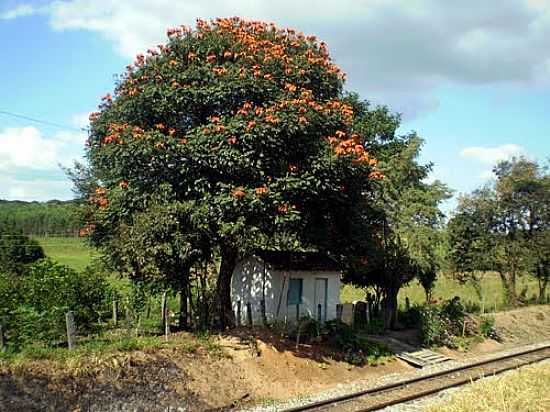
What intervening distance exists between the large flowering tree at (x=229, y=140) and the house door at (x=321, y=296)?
6.28 meters

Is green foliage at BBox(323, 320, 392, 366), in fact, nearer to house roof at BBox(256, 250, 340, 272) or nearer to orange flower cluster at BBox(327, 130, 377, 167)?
house roof at BBox(256, 250, 340, 272)

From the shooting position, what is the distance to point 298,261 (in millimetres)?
22781

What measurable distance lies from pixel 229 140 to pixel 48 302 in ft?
22.1

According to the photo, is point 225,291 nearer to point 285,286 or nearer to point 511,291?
point 285,286

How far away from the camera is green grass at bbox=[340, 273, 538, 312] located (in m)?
35.5

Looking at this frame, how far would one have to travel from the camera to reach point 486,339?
26016mm

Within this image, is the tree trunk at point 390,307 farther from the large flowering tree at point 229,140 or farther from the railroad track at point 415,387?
the large flowering tree at point 229,140

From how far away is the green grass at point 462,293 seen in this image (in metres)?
35.5

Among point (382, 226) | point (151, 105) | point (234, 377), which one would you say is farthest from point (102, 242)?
point (382, 226)

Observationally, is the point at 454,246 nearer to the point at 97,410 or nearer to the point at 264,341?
the point at 264,341

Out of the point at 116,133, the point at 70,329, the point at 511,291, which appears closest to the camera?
the point at 70,329

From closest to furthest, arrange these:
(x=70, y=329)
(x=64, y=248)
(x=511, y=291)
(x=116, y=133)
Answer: (x=70, y=329) < (x=116, y=133) < (x=511, y=291) < (x=64, y=248)

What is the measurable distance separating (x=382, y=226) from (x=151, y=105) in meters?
12.5

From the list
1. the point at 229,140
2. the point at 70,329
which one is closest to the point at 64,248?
the point at 70,329
